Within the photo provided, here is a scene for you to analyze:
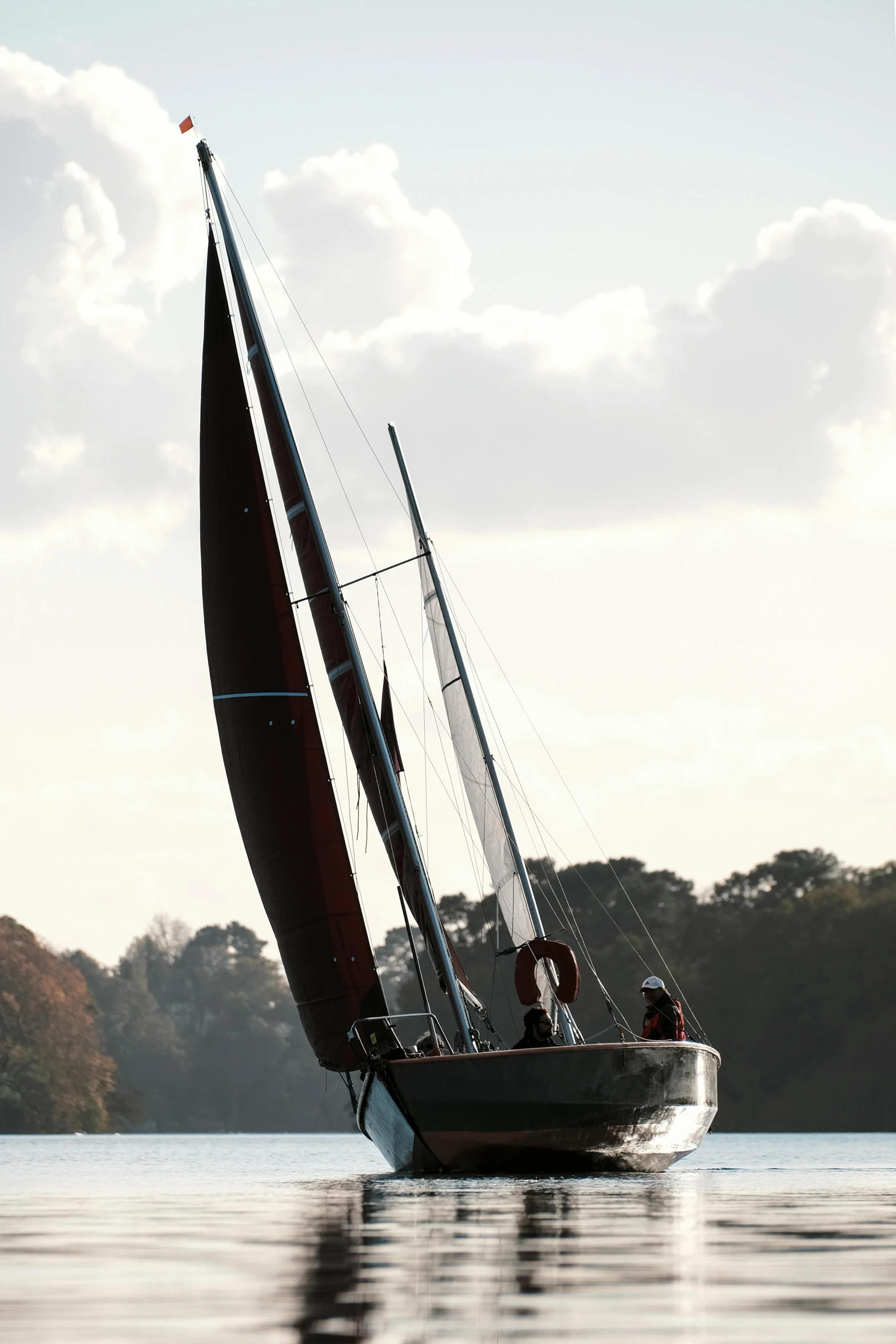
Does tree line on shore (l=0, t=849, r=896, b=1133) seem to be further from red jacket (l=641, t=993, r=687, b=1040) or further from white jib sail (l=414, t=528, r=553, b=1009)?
red jacket (l=641, t=993, r=687, b=1040)

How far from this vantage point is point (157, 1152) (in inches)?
2007

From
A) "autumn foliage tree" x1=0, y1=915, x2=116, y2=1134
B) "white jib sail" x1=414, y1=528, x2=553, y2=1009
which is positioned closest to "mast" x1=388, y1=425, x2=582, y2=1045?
"white jib sail" x1=414, y1=528, x2=553, y2=1009

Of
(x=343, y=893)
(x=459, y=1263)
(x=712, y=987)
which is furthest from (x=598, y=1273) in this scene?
(x=712, y=987)

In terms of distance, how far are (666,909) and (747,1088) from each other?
50.0 ft

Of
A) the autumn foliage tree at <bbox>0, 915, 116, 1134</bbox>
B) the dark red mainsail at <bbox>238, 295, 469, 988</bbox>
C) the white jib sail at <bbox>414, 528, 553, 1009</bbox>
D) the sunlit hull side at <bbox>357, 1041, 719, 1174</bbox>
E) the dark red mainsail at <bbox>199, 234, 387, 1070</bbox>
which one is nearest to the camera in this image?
the sunlit hull side at <bbox>357, 1041, 719, 1174</bbox>

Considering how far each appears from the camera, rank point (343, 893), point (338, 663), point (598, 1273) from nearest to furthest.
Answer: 1. point (598, 1273)
2. point (343, 893)
3. point (338, 663)

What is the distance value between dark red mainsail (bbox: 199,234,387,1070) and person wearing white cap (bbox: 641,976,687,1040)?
3201mm

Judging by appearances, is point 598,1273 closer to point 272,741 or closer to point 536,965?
point 272,741

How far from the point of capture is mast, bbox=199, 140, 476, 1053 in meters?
24.0

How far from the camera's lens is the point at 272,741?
2422 centimetres

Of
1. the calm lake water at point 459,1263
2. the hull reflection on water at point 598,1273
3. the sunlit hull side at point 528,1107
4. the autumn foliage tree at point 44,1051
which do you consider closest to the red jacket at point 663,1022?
the sunlit hull side at point 528,1107

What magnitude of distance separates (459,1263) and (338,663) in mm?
15299

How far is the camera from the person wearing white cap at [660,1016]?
2409 cm

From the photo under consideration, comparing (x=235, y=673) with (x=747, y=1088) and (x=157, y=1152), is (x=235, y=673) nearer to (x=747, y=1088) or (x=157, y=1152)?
(x=157, y=1152)
